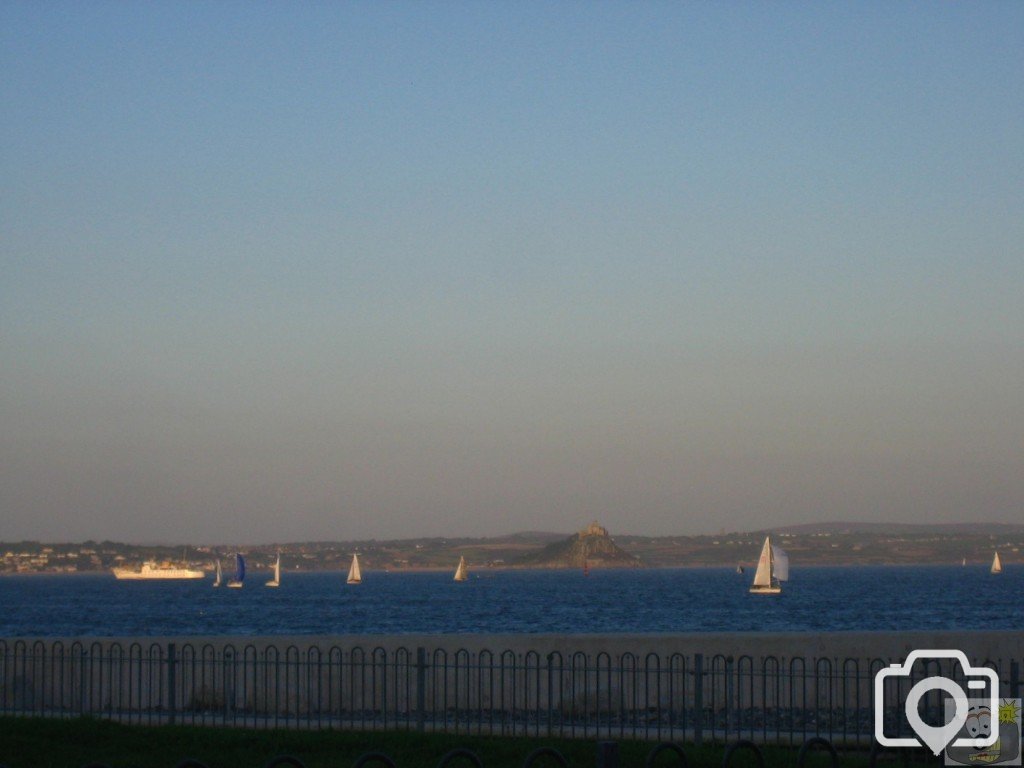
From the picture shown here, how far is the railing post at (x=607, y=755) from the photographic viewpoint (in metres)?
10.9

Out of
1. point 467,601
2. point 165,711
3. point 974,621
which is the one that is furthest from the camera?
point 467,601

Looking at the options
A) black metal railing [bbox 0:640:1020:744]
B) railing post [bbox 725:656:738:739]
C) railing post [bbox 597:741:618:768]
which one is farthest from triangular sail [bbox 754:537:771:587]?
railing post [bbox 597:741:618:768]

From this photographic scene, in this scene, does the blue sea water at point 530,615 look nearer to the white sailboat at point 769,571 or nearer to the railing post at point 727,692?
the white sailboat at point 769,571

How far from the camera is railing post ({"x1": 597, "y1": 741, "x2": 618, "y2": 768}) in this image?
1085 centimetres

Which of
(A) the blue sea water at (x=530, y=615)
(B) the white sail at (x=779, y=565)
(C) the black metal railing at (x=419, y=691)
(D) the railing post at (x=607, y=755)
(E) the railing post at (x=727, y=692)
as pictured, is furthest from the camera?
(B) the white sail at (x=779, y=565)

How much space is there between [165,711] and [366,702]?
11.5 feet

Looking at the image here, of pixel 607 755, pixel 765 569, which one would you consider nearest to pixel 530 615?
pixel 765 569

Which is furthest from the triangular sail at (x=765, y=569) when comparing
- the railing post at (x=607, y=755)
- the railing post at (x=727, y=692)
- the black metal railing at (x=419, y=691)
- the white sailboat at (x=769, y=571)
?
the railing post at (x=607, y=755)

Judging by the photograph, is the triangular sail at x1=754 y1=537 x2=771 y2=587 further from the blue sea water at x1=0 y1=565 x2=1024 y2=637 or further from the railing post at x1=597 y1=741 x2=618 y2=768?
the railing post at x1=597 y1=741 x2=618 y2=768

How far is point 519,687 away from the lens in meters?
25.0

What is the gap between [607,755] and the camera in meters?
10.9

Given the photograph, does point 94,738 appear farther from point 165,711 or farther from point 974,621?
point 974,621

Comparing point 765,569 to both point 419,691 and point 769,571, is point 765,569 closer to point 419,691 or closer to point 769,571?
point 769,571

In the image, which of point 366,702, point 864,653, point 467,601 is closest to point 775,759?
point 864,653
